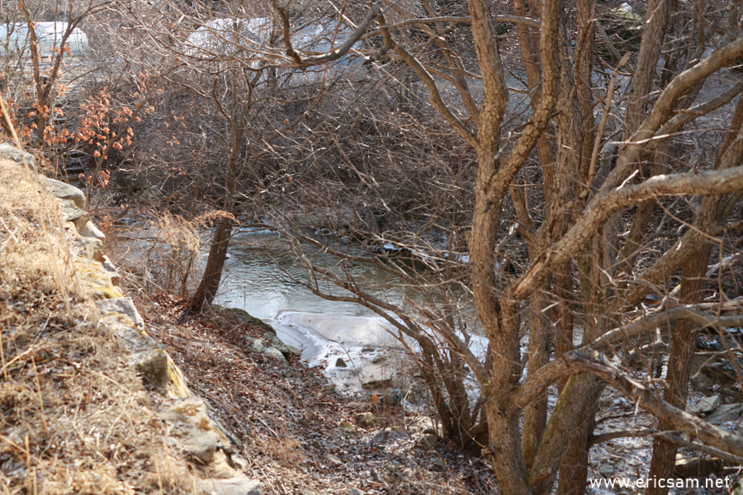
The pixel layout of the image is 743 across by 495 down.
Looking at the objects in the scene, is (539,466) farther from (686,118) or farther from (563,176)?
(686,118)

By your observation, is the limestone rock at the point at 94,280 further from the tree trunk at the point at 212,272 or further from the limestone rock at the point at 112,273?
the tree trunk at the point at 212,272

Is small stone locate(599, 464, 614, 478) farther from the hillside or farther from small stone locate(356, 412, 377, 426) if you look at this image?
small stone locate(356, 412, 377, 426)

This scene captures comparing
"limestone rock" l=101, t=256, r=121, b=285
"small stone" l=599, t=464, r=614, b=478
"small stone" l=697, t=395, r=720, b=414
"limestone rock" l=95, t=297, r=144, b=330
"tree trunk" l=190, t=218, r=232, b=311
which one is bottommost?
"small stone" l=599, t=464, r=614, b=478

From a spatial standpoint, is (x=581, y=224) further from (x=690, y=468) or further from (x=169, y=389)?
(x=690, y=468)

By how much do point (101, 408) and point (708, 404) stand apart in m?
8.00

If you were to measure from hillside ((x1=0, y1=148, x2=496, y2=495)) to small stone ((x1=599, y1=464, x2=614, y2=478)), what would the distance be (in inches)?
53.3

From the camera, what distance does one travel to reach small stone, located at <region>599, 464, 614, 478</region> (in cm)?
687

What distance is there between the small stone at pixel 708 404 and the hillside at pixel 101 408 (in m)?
3.35

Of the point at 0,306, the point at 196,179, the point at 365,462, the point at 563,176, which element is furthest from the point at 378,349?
the point at 0,306

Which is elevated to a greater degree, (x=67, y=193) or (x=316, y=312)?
(x=67, y=193)

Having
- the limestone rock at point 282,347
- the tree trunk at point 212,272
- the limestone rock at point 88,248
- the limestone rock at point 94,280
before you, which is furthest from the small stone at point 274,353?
the limestone rock at point 94,280

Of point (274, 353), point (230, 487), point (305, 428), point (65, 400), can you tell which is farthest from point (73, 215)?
point (274, 353)

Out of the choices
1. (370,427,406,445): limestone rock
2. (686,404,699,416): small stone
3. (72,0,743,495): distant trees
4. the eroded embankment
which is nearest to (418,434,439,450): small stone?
(370,427,406,445): limestone rock

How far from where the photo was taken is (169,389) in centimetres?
334
